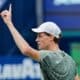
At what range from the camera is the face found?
4777mm

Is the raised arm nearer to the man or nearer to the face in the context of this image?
the man

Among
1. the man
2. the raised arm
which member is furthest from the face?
the raised arm

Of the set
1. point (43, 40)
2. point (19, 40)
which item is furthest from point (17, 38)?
point (43, 40)

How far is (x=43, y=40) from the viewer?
189 inches

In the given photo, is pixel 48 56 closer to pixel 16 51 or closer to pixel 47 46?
pixel 47 46

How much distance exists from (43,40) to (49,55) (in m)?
0.14

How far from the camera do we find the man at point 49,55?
4.64 metres

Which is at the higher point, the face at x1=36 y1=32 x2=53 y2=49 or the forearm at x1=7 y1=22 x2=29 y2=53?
the forearm at x1=7 y1=22 x2=29 y2=53

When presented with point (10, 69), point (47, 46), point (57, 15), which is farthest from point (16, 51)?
point (47, 46)

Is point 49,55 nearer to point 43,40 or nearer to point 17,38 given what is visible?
point 43,40

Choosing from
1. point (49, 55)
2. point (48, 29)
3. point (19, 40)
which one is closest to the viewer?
point (19, 40)

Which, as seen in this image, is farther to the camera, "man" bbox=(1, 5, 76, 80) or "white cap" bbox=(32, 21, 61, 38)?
"white cap" bbox=(32, 21, 61, 38)

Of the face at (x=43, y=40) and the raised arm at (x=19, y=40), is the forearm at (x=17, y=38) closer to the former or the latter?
the raised arm at (x=19, y=40)

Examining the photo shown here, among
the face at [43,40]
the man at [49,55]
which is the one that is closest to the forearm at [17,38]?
the man at [49,55]
